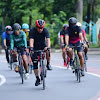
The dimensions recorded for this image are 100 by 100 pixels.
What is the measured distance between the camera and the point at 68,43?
43.2 feet

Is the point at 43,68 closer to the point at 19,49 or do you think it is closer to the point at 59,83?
the point at 59,83

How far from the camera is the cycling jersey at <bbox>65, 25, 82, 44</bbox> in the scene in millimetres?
12820

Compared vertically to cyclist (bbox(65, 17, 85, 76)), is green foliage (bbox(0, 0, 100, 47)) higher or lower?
higher

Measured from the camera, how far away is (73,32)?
12906 millimetres

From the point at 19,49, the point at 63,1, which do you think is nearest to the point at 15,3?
the point at 63,1

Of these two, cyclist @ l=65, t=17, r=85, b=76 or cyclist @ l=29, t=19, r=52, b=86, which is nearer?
cyclist @ l=29, t=19, r=52, b=86

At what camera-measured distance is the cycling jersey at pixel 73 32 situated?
12820 mm

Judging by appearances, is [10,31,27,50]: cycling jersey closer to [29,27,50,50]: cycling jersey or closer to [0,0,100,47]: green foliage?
[29,27,50,50]: cycling jersey

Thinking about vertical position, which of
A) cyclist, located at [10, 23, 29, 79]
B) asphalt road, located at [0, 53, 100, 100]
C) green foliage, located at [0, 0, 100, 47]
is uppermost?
green foliage, located at [0, 0, 100, 47]

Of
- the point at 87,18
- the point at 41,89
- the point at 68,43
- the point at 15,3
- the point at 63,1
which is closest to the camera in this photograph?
the point at 41,89

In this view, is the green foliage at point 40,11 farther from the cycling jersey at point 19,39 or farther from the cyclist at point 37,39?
the cyclist at point 37,39

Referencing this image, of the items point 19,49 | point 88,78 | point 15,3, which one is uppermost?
point 15,3

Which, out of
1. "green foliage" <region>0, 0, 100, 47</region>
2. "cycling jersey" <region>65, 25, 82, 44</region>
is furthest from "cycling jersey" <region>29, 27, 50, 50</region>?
"green foliage" <region>0, 0, 100, 47</region>

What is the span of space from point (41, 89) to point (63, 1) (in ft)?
106
